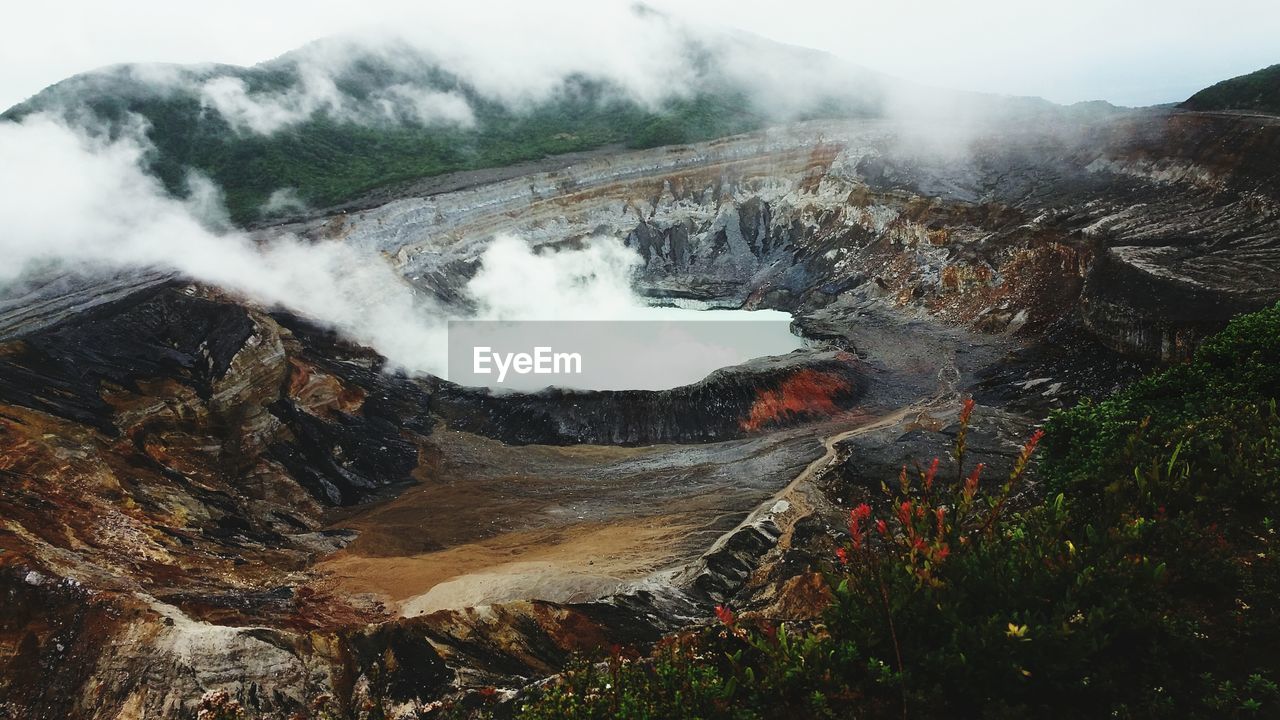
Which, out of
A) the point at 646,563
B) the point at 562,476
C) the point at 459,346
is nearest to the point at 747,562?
the point at 646,563

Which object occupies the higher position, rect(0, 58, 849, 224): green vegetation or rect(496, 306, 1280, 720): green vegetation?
rect(0, 58, 849, 224): green vegetation

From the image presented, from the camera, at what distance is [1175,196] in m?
33.2

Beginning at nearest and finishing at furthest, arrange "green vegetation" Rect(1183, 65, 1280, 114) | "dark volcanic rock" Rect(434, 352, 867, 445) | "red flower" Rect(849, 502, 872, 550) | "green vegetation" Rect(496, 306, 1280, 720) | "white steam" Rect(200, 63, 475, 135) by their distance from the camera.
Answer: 1. "red flower" Rect(849, 502, 872, 550)
2. "green vegetation" Rect(496, 306, 1280, 720)
3. "dark volcanic rock" Rect(434, 352, 867, 445)
4. "green vegetation" Rect(1183, 65, 1280, 114)
5. "white steam" Rect(200, 63, 475, 135)

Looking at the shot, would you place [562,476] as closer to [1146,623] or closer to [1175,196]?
[1146,623]

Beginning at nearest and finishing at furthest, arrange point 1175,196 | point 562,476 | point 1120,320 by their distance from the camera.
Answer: point 562,476, point 1120,320, point 1175,196

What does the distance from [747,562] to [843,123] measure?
5347 cm

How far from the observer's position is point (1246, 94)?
4175cm

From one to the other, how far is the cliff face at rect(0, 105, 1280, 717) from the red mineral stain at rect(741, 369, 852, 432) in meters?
0.11

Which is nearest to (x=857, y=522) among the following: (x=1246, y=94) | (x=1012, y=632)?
(x=1012, y=632)

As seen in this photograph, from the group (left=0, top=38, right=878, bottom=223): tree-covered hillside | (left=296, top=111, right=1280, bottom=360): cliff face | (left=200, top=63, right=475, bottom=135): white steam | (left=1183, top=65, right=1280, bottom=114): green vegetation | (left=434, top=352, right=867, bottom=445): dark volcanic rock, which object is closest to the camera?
(left=296, top=111, right=1280, bottom=360): cliff face

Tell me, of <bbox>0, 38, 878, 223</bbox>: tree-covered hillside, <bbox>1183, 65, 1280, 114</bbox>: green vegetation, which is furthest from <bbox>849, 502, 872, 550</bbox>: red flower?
<bbox>0, 38, 878, 223</bbox>: tree-covered hillside

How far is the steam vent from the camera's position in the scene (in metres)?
5.11

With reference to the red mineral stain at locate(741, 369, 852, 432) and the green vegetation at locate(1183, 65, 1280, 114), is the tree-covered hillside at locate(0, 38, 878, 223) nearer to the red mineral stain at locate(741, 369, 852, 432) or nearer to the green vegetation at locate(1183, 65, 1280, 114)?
the green vegetation at locate(1183, 65, 1280, 114)

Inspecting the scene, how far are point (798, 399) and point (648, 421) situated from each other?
6.78 m
